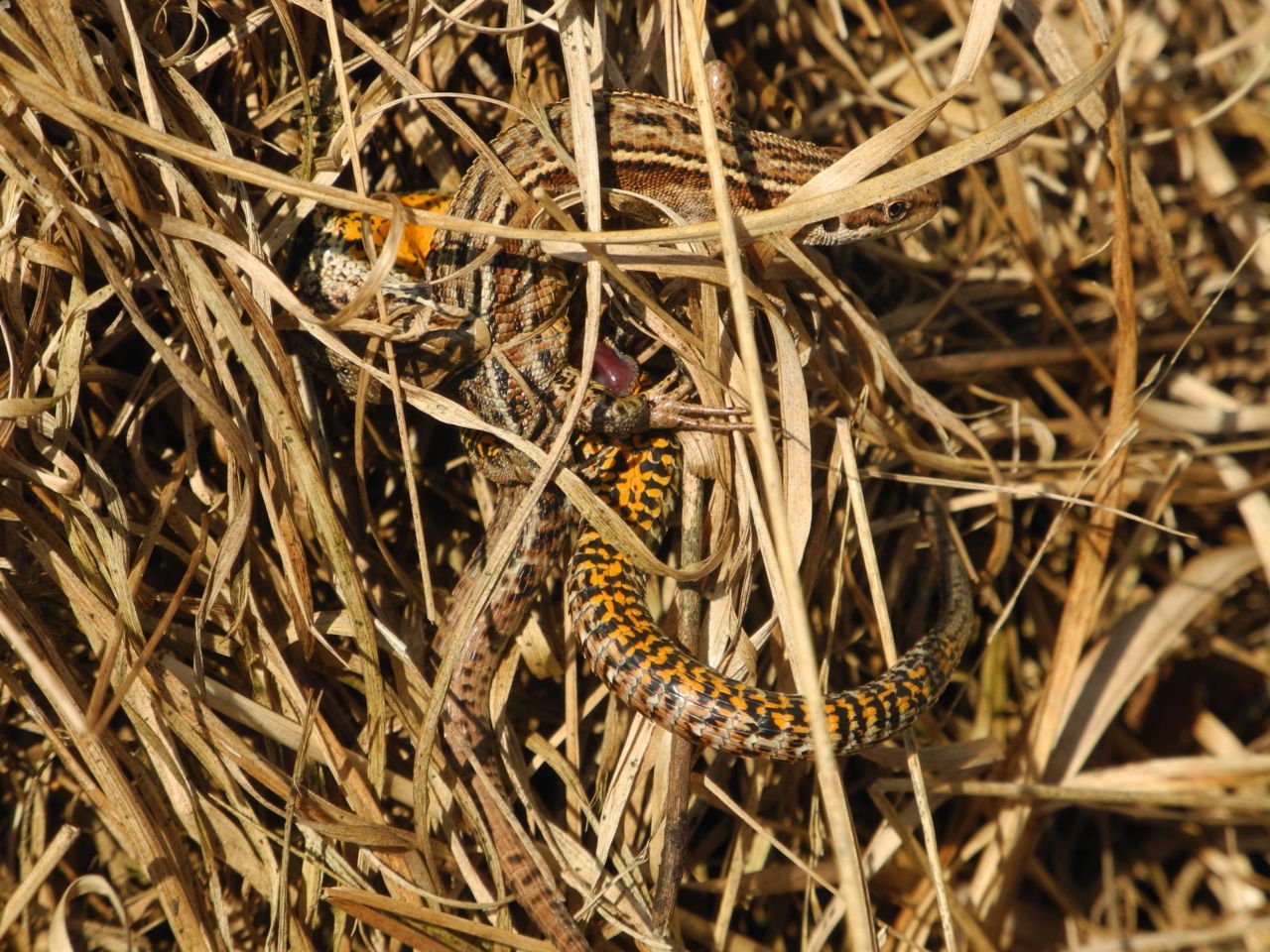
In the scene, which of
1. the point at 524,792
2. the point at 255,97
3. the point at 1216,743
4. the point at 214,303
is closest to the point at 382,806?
the point at 524,792

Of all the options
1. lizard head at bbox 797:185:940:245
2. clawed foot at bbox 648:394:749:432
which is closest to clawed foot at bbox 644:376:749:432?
clawed foot at bbox 648:394:749:432

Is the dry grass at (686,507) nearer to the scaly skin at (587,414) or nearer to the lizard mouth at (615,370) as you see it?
the scaly skin at (587,414)

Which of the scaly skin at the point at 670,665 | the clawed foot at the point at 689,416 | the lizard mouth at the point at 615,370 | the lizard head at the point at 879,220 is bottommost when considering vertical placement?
the scaly skin at the point at 670,665

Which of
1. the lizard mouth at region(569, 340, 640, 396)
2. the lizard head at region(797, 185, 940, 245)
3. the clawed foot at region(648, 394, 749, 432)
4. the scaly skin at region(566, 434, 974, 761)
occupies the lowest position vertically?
the scaly skin at region(566, 434, 974, 761)

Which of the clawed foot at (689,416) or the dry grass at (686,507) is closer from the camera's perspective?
the dry grass at (686,507)

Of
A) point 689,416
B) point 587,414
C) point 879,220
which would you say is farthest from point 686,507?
point 879,220

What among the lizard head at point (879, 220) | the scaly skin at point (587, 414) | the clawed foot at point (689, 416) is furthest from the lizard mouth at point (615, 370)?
the lizard head at point (879, 220)

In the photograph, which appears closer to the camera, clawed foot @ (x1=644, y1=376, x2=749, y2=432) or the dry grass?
the dry grass

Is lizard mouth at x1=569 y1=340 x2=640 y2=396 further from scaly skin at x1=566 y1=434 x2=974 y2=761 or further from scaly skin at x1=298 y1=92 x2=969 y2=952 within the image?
scaly skin at x1=566 y1=434 x2=974 y2=761
